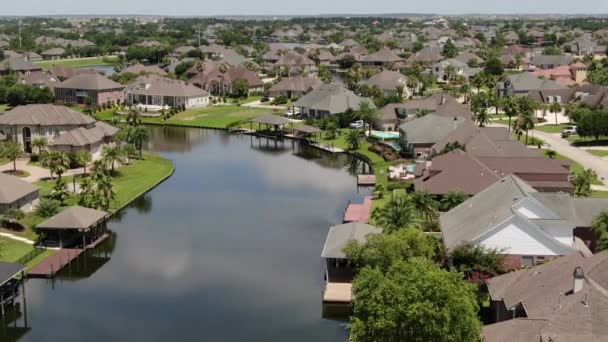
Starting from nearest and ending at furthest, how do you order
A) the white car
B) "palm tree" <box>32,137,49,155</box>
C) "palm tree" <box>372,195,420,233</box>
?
"palm tree" <box>372,195,420,233</box> → "palm tree" <box>32,137,49,155</box> → the white car

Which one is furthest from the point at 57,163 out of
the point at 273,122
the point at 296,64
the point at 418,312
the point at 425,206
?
the point at 296,64

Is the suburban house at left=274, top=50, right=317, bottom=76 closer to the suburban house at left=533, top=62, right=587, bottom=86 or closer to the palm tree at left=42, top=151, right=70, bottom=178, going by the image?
the suburban house at left=533, top=62, right=587, bottom=86

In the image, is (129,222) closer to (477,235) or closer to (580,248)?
(477,235)

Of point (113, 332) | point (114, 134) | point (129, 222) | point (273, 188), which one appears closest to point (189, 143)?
point (114, 134)

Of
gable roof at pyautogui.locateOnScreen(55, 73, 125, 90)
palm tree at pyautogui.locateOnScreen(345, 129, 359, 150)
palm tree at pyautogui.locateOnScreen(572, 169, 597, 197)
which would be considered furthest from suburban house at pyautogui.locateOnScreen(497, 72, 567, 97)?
palm tree at pyautogui.locateOnScreen(572, 169, 597, 197)

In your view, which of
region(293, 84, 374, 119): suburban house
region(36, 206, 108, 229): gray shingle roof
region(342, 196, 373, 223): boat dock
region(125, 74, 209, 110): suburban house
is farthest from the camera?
region(125, 74, 209, 110): suburban house

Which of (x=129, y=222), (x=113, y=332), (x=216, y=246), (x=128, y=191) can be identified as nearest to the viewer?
(x=113, y=332)
